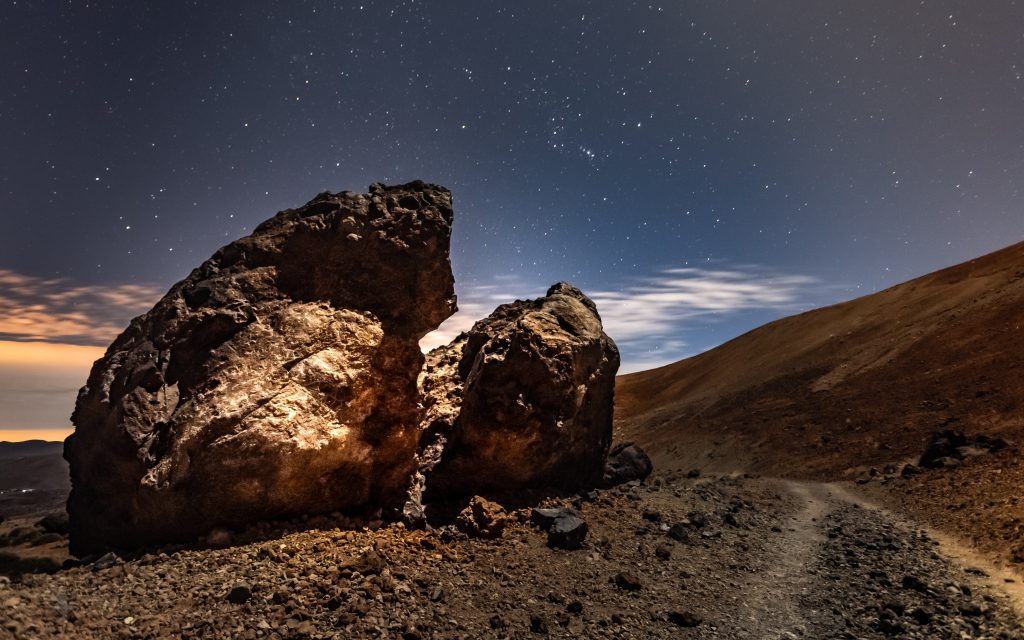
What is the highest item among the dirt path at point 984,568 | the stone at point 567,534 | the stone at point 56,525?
the stone at point 56,525

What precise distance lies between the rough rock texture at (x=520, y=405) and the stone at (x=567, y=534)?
6.74 ft

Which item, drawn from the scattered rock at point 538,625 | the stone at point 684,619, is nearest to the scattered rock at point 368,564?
the scattered rock at point 538,625

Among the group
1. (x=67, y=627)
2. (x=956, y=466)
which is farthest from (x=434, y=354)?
(x=956, y=466)

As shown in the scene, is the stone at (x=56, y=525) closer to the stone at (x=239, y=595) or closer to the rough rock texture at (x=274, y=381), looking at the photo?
the rough rock texture at (x=274, y=381)

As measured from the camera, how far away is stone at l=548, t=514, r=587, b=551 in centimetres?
1030

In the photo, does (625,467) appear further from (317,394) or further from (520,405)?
(317,394)

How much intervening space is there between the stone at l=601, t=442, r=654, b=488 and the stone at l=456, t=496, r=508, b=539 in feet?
18.8

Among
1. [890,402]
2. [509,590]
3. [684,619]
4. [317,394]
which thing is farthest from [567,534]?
[890,402]

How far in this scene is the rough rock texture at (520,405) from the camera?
12195mm

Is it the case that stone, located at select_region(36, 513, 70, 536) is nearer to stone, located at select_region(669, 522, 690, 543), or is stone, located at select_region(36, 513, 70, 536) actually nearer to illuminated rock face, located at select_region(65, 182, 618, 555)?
illuminated rock face, located at select_region(65, 182, 618, 555)

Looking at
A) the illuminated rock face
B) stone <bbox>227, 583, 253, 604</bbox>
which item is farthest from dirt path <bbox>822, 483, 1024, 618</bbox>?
stone <bbox>227, 583, 253, 604</bbox>

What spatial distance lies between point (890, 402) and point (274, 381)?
32227 millimetres

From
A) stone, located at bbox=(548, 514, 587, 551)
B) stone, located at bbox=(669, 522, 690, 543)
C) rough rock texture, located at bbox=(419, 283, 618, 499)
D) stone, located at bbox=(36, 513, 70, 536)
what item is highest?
rough rock texture, located at bbox=(419, 283, 618, 499)

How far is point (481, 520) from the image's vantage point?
10.6 meters
